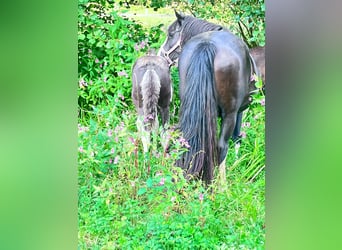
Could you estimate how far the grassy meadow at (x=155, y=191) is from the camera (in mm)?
3553

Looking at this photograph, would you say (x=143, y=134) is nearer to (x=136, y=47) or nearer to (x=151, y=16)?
(x=136, y=47)

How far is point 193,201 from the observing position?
143 inches

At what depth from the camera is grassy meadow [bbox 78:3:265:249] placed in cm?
355

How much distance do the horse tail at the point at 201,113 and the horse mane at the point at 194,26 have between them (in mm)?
84

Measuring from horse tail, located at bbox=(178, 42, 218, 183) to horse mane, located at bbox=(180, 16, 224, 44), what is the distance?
8 centimetres

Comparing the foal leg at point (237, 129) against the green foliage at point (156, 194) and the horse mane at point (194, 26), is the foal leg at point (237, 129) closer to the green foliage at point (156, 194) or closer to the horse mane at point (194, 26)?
the green foliage at point (156, 194)

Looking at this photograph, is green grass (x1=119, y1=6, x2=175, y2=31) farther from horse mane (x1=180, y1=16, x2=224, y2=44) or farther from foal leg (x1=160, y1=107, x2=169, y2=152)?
foal leg (x1=160, y1=107, x2=169, y2=152)

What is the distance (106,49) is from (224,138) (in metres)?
0.87

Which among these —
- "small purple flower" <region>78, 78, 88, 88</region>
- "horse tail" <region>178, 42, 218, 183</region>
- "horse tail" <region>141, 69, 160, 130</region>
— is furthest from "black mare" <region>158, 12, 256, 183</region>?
"small purple flower" <region>78, 78, 88, 88</region>

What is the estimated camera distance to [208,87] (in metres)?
3.59

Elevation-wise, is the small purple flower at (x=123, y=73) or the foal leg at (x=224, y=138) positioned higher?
the small purple flower at (x=123, y=73)

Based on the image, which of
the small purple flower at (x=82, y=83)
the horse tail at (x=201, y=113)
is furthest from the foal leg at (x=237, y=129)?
the small purple flower at (x=82, y=83)
